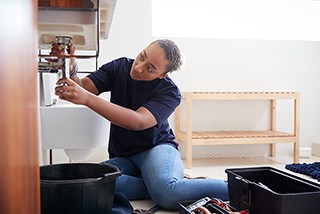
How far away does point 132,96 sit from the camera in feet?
4.59

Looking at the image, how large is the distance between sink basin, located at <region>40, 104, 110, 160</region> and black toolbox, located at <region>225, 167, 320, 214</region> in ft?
1.60

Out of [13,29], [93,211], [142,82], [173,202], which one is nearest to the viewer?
[13,29]

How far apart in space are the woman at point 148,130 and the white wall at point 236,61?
1010 millimetres

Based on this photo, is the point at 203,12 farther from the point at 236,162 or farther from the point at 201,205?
the point at 201,205

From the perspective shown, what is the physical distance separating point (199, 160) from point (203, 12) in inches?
44.8

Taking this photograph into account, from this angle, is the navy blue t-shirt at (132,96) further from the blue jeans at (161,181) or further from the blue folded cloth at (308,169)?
the blue folded cloth at (308,169)

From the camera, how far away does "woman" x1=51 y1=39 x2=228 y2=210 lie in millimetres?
1211

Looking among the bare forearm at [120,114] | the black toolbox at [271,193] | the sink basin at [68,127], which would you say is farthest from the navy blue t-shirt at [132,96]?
the black toolbox at [271,193]

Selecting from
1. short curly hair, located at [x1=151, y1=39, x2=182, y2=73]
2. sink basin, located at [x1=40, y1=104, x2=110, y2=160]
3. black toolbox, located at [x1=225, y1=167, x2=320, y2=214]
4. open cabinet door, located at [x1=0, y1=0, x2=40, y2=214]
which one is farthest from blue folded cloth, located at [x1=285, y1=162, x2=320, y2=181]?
open cabinet door, located at [x1=0, y1=0, x2=40, y2=214]

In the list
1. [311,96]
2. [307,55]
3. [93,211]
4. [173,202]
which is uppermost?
[307,55]

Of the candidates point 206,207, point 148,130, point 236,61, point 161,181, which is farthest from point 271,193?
point 236,61

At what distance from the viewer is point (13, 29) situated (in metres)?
0.30

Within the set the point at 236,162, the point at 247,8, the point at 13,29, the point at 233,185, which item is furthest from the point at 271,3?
the point at 13,29

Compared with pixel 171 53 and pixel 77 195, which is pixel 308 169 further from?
pixel 77 195
